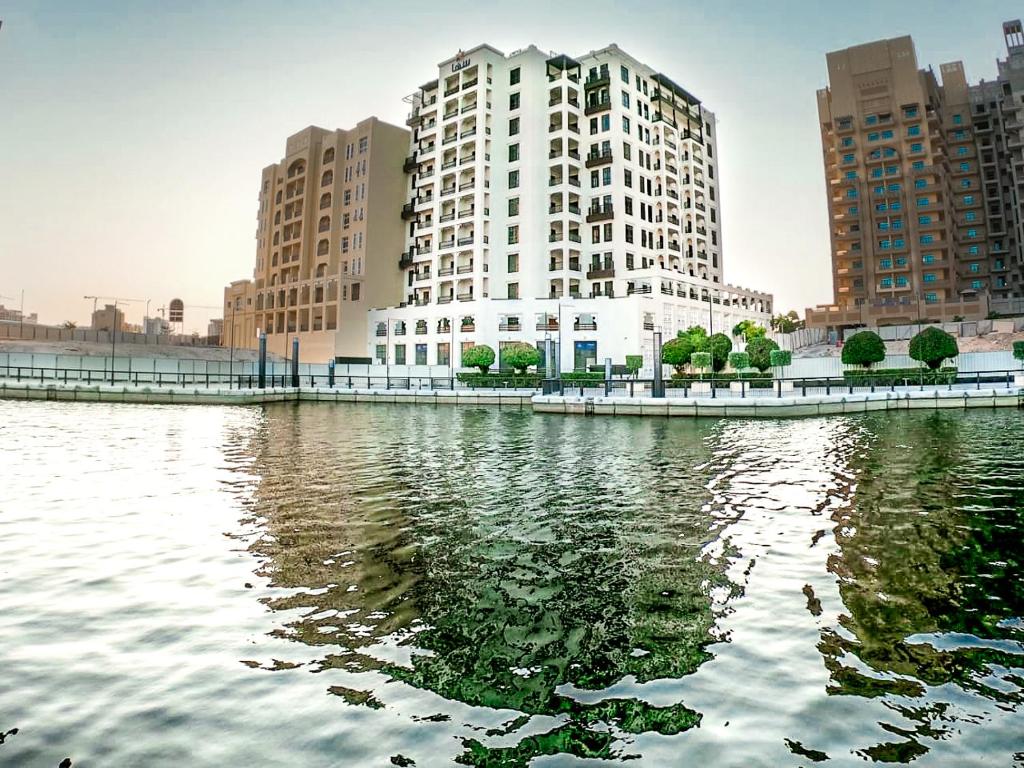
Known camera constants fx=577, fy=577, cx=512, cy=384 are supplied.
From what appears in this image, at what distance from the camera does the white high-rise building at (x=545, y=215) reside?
61500 millimetres

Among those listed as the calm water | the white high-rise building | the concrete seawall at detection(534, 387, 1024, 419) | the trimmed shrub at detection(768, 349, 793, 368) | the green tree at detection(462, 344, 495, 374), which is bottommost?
the calm water

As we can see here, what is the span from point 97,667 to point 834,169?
109 m

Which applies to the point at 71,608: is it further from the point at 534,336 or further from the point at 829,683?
the point at 534,336

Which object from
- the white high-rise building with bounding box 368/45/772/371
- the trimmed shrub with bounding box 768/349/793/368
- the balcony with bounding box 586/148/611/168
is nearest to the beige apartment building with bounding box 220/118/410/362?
the white high-rise building with bounding box 368/45/772/371

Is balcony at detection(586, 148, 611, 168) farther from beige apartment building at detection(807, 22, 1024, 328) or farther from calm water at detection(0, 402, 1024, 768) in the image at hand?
calm water at detection(0, 402, 1024, 768)

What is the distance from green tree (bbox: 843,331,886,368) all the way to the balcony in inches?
1340

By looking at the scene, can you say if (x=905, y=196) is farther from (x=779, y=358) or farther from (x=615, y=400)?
(x=615, y=400)

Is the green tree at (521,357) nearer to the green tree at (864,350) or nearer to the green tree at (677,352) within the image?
the green tree at (677,352)

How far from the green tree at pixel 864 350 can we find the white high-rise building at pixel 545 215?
17.9 m

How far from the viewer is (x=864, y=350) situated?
4256 centimetres

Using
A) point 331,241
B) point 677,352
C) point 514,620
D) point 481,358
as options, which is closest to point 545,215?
point 481,358

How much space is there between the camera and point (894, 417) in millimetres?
26375

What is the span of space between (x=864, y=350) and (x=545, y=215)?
35.9m

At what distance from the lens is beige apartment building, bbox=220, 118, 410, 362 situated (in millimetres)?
73500
